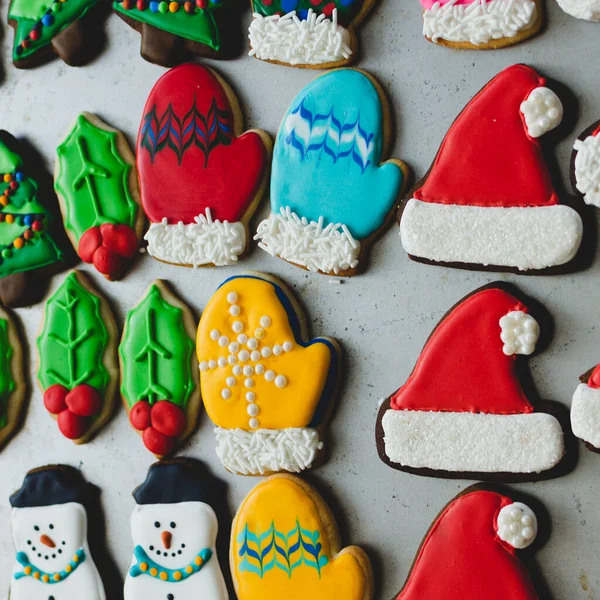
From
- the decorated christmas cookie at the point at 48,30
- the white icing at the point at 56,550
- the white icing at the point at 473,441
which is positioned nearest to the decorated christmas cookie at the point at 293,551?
the white icing at the point at 473,441

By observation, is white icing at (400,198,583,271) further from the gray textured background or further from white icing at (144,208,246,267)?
white icing at (144,208,246,267)

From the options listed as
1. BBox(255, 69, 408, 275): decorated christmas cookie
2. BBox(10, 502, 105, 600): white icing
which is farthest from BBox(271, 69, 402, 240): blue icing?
BBox(10, 502, 105, 600): white icing

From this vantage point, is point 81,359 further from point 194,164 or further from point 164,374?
point 194,164

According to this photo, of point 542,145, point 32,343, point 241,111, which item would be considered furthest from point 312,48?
point 32,343

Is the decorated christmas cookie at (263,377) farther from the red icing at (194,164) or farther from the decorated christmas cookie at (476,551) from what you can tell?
the decorated christmas cookie at (476,551)

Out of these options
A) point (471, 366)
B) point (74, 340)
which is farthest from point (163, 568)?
point (471, 366)

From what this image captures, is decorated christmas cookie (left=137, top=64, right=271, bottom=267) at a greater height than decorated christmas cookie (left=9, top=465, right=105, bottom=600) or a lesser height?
greater

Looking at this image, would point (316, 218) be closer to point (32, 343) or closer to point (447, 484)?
point (447, 484)
